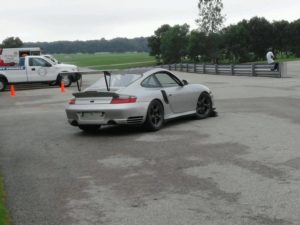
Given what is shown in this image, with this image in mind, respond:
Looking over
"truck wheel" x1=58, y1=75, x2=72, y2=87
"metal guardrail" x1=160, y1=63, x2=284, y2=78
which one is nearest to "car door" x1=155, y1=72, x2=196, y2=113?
"truck wheel" x1=58, y1=75, x2=72, y2=87

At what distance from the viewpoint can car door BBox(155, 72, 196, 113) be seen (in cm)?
1232

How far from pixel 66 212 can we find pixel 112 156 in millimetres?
3266

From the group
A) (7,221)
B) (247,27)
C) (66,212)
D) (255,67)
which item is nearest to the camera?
(7,221)

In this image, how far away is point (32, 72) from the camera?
3148cm

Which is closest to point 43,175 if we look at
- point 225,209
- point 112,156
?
point 112,156

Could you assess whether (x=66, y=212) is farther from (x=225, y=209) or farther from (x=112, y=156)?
(x=112, y=156)

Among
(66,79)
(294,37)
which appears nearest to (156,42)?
(294,37)

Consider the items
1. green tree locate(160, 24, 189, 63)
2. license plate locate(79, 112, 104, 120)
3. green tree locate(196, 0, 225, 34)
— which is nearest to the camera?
license plate locate(79, 112, 104, 120)

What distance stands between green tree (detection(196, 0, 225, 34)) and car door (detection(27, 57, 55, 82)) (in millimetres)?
62550

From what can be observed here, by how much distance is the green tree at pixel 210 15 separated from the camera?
298ft

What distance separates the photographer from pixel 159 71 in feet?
41.2

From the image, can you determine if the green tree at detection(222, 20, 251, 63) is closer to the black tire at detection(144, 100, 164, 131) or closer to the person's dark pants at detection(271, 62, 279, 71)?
the person's dark pants at detection(271, 62, 279, 71)

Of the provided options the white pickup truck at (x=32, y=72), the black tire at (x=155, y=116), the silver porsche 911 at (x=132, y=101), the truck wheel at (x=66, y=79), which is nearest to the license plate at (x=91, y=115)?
the silver porsche 911 at (x=132, y=101)

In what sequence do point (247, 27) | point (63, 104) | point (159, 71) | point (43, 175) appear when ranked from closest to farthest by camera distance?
point (43, 175) < point (159, 71) < point (63, 104) < point (247, 27)
